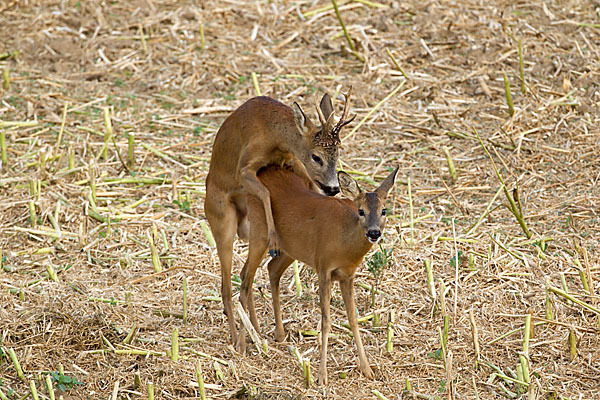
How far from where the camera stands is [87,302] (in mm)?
7637

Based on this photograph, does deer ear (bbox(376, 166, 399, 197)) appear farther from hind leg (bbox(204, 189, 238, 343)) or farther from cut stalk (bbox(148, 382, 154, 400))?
cut stalk (bbox(148, 382, 154, 400))

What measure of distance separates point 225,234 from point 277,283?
0.60m

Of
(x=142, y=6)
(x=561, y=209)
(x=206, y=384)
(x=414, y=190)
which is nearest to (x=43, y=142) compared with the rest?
(x=142, y=6)

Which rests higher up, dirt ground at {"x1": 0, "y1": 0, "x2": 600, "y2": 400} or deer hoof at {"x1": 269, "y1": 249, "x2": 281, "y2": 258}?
deer hoof at {"x1": 269, "y1": 249, "x2": 281, "y2": 258}

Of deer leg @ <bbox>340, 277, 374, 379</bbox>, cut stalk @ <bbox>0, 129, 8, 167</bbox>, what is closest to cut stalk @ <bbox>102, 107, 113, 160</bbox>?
cut stalk @ <bbox>0, 129, 8, 167</bbox>

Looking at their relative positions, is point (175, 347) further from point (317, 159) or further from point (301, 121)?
point (301, 121)

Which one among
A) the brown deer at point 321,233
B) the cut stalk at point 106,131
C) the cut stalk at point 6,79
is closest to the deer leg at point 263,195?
the brown deer at point 321,233

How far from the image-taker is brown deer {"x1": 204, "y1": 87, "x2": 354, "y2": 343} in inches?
282

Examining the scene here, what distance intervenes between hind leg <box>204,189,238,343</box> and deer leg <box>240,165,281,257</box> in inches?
14.6

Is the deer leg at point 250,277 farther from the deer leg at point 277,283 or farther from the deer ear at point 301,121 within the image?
the deer ear at point 301,121

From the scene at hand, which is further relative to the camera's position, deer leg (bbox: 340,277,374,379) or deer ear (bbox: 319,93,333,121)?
deer ear (bbox: 319,93,333,121)

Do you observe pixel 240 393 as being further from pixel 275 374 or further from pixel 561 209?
pixel 561 209

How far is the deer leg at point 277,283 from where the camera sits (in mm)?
7426

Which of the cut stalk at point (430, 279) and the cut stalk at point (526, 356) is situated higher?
the cut stalk at point (526, 356)
